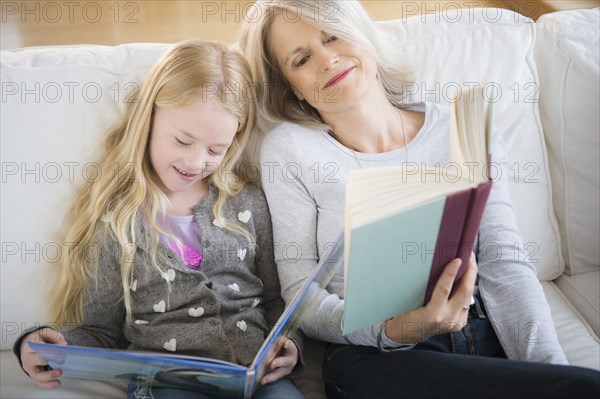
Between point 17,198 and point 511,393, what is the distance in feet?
3.35

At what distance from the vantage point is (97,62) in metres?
1.53

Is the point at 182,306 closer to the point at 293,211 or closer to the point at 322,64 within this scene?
the point at 293,211

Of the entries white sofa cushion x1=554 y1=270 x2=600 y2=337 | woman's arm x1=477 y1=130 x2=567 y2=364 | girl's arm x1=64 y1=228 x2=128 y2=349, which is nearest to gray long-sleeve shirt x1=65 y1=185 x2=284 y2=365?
girl's arm x1=64 y1=228 x2=128 y2=349

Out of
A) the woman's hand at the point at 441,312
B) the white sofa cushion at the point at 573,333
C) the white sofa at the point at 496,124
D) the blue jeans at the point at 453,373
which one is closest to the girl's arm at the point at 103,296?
the white sofa at the point at 496,124

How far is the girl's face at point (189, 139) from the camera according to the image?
1.32 metres

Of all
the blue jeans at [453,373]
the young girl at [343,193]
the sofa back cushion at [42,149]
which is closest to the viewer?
the blue jeans at [453,373]

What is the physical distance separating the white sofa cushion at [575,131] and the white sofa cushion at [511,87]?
1.3 inches

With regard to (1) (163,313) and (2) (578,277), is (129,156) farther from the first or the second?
(2) (578,277)

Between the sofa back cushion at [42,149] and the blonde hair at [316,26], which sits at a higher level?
the blonde hair at [316,26]

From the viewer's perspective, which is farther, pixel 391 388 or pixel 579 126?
pixel 579 126

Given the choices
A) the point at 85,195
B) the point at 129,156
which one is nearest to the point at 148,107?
the point at 129,156

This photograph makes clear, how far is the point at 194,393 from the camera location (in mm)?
1193

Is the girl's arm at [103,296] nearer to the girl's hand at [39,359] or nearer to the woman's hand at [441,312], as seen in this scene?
the girl's hand at [39,359]

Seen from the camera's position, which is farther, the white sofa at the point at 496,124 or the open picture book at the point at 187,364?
the white sofa at the point at 496,124
